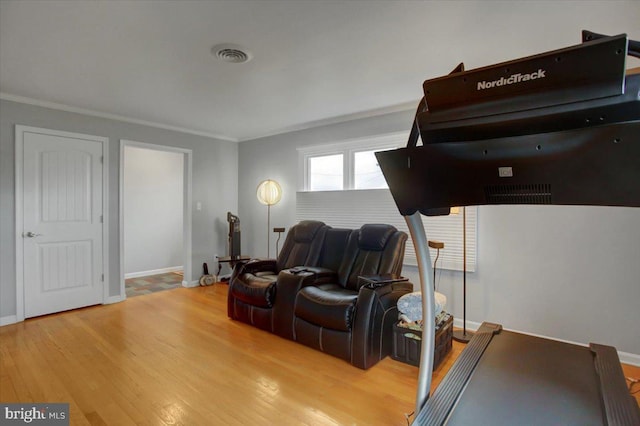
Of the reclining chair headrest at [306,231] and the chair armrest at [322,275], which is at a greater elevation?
the reclining chair headrest at [306,231]

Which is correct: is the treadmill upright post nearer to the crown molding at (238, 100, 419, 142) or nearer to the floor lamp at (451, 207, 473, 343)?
the floor lamp at (451, 207, 473, 343)

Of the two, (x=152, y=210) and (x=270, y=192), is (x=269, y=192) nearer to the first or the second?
(x=270, y=192)

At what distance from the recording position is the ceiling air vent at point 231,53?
2375 millimetres

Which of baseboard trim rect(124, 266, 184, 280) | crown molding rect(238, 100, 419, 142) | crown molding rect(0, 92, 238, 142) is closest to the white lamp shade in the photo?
crown molding rect(238, 100, 419, 142)

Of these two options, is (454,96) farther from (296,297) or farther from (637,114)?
(296,297)

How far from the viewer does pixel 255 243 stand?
215 inches

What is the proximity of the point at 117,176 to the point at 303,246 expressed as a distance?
2625 mm

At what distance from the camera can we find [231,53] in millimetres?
2467

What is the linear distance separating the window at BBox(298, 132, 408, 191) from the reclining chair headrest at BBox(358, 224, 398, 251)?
80 cm

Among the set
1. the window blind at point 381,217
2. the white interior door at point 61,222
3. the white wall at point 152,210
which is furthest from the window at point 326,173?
the white interior door at point 61,222

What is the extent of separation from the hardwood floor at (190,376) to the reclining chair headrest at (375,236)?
1.08 meters

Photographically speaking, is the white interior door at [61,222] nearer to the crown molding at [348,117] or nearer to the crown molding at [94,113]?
the crown molding at [94,113]

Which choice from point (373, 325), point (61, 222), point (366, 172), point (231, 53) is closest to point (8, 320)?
point (61, 222)

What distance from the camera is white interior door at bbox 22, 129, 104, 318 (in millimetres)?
3682
